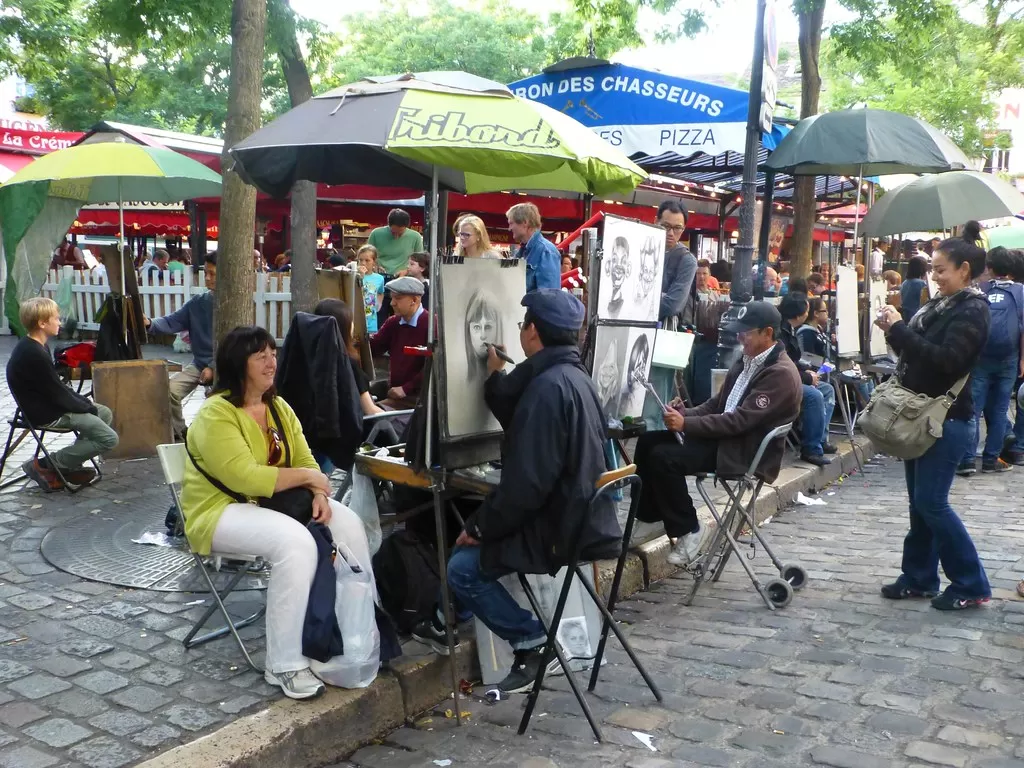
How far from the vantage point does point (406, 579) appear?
4.32 metres

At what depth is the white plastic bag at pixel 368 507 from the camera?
4668 millimetres

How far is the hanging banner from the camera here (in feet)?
30.9

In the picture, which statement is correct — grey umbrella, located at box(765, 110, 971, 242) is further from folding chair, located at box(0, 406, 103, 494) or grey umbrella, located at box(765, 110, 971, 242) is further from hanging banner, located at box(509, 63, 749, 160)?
folding chair, located at box(0, 406, 103, 494)

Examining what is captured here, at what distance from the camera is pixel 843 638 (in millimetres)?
4816

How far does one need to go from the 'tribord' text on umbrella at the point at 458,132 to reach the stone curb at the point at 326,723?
2.20m

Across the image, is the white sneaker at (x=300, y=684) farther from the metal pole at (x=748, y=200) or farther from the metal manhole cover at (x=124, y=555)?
the metal pole at (x=748, y=200)

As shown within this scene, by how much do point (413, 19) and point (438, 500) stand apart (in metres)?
38.9

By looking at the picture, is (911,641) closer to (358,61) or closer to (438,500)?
(438,500)

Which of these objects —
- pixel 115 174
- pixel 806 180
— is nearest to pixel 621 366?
pixel 115 174

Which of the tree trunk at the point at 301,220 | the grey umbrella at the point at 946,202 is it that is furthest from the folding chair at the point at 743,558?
the tree trunk at the point at 301,220

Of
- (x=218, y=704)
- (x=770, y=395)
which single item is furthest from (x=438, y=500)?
(x=770, y=395)

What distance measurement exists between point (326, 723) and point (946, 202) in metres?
9.37

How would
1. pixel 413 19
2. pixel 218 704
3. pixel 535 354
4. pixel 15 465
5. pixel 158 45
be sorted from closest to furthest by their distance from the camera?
pixel 218 704 → pixel 535 354 → pixel 15 465 → pixel 158 45 → pixel 413 19

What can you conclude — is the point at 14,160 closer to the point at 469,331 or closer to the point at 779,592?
the point at 469,331
